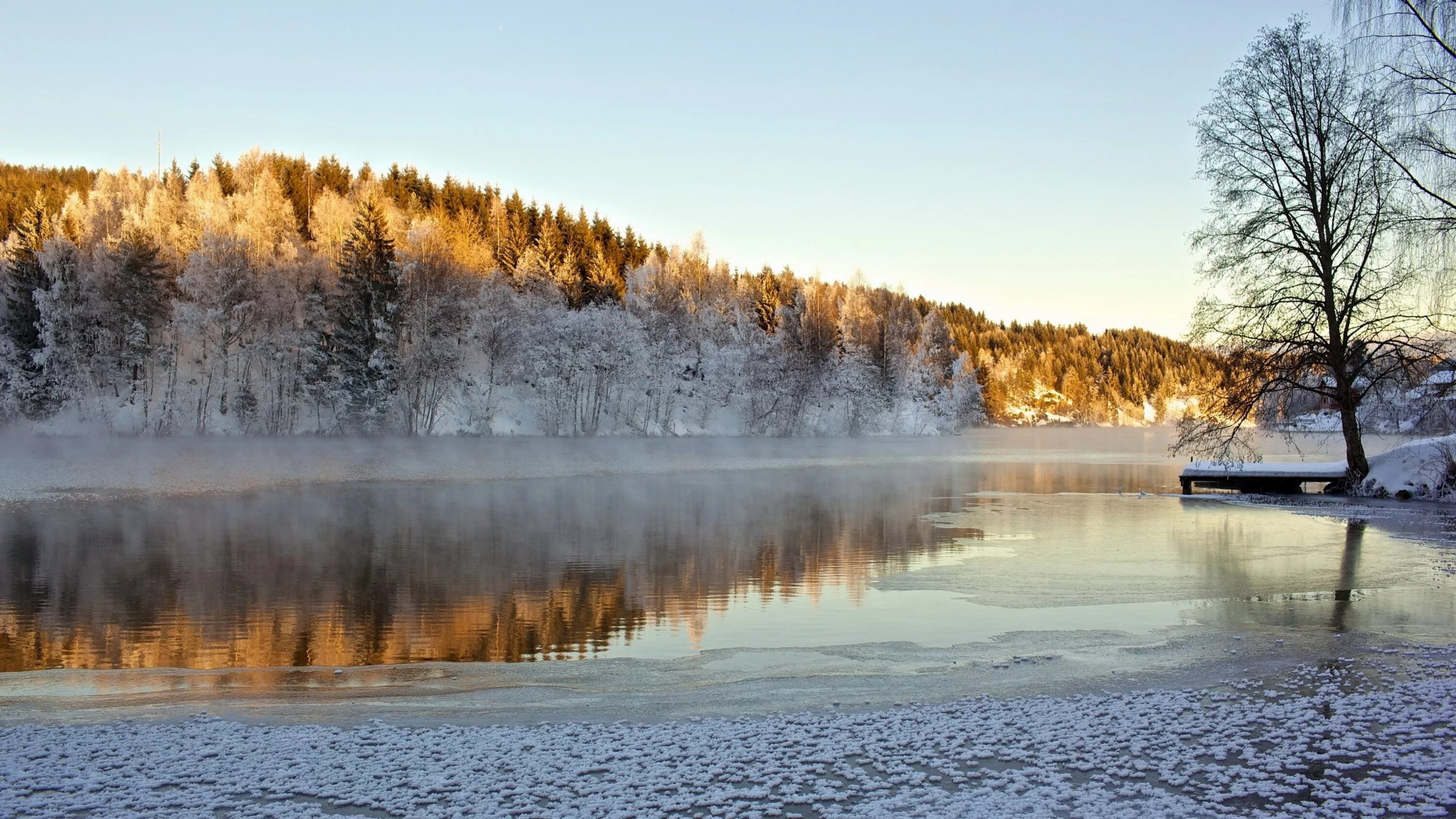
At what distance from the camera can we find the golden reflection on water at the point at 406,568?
34.1 feet

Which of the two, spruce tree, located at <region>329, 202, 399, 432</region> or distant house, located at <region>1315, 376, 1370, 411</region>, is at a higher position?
spruce tree, located at <region>329, 202, 399, 432</region>

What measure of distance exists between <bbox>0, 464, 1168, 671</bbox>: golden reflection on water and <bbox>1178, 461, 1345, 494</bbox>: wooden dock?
8671 mm

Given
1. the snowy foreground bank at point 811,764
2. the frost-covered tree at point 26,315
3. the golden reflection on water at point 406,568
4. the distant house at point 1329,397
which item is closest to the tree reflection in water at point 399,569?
the golden reflection on water at point 406,568

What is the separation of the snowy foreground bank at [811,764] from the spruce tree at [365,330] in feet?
169

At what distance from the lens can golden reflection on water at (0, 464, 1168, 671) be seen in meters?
10.4

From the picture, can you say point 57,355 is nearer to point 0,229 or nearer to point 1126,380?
point 0,229

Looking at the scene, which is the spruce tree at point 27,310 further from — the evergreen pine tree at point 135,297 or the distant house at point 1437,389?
the distant house at point 1437,389

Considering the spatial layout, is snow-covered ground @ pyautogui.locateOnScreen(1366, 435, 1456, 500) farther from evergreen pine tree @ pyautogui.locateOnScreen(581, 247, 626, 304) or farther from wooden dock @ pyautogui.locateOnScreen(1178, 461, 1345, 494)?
evergreen pine tree @ pyautogui.locateOnScreen(581, 247, 626, 304)

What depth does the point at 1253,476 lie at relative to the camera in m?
30.0

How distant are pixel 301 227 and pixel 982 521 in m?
69.5

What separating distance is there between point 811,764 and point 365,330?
5485cm

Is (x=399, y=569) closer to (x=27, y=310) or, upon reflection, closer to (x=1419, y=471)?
(x=1419, y=471)

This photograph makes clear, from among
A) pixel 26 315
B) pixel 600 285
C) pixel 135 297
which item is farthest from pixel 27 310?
pixel 600 285

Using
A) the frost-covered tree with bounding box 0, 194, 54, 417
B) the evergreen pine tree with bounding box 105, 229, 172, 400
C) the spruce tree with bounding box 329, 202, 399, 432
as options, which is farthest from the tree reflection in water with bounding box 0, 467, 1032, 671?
the frost-covered tree with bounding box 0, 194, 54, 417
